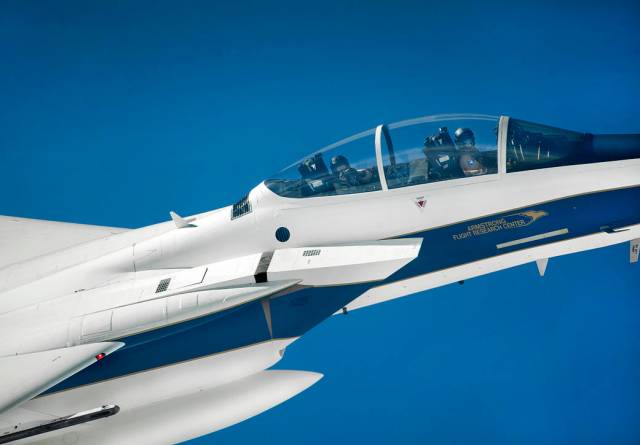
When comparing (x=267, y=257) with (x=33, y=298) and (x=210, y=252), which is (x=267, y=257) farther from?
(x=33, y=298)

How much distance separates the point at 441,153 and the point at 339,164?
0.86 m

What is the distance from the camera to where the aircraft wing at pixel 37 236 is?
7.36 metres

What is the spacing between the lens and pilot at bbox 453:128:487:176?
5.10 metres

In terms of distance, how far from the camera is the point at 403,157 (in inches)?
206

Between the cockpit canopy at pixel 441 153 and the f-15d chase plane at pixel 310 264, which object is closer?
the f-15d chase plane at pixel 310 264

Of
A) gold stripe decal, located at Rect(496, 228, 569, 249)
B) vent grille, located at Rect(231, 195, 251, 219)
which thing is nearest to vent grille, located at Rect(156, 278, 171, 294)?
vent grille, located at Rect(231, 195, 251, 219)


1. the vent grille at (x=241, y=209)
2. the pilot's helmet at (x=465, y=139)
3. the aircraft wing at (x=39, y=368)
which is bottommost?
the aircraft wing at (x=39, y=368)

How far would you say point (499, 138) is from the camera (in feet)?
16.9

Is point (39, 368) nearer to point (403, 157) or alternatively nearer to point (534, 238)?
point (403, 157)

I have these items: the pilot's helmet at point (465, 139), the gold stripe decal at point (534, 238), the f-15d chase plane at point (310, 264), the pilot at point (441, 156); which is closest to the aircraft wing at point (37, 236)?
the f-15d chase plane at point (310, 264)

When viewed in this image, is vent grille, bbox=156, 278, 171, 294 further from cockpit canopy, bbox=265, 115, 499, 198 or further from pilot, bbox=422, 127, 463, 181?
pilot, bbox=422, 127, 463, 181

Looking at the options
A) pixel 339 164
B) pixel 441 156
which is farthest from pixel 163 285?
pixel 441 156

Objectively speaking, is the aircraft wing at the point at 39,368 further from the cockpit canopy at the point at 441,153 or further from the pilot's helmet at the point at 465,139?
the pilot's helmet at the point at 465,139

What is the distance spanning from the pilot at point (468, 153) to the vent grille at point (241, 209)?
188 centimetres
